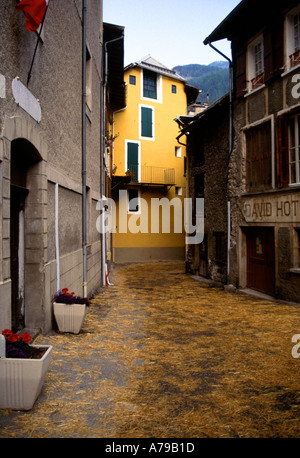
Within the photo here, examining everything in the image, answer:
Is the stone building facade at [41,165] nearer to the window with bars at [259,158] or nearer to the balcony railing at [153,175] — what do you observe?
the window with bars at [259,158]

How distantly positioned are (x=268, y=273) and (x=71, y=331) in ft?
21.2

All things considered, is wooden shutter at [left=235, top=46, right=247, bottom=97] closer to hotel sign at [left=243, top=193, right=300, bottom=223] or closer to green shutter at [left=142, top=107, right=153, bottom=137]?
hotel sign at [left=243, top=193, right=300, bottom=223]

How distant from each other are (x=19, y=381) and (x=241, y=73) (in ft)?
35.9

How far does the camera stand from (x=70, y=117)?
7238 millimetres

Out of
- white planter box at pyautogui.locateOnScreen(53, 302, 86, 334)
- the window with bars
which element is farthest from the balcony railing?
white planter box at pyautogui.locateOnScreen(53, 302, 86, 334)

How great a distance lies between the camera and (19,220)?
525cm

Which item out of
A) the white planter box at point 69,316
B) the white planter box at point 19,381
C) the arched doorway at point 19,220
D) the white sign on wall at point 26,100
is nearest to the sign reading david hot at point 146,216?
the white planter box at point 69,316

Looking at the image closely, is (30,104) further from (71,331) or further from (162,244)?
(162,244)

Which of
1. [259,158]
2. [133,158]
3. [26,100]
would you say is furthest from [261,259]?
[133,158]

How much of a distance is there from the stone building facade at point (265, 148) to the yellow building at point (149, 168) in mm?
10475

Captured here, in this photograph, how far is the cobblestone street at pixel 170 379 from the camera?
10.2 feet

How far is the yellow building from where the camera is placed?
71.9ft

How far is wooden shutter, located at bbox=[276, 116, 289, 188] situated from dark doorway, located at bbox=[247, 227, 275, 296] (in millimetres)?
1465

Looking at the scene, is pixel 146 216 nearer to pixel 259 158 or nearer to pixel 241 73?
pixel 241 73
